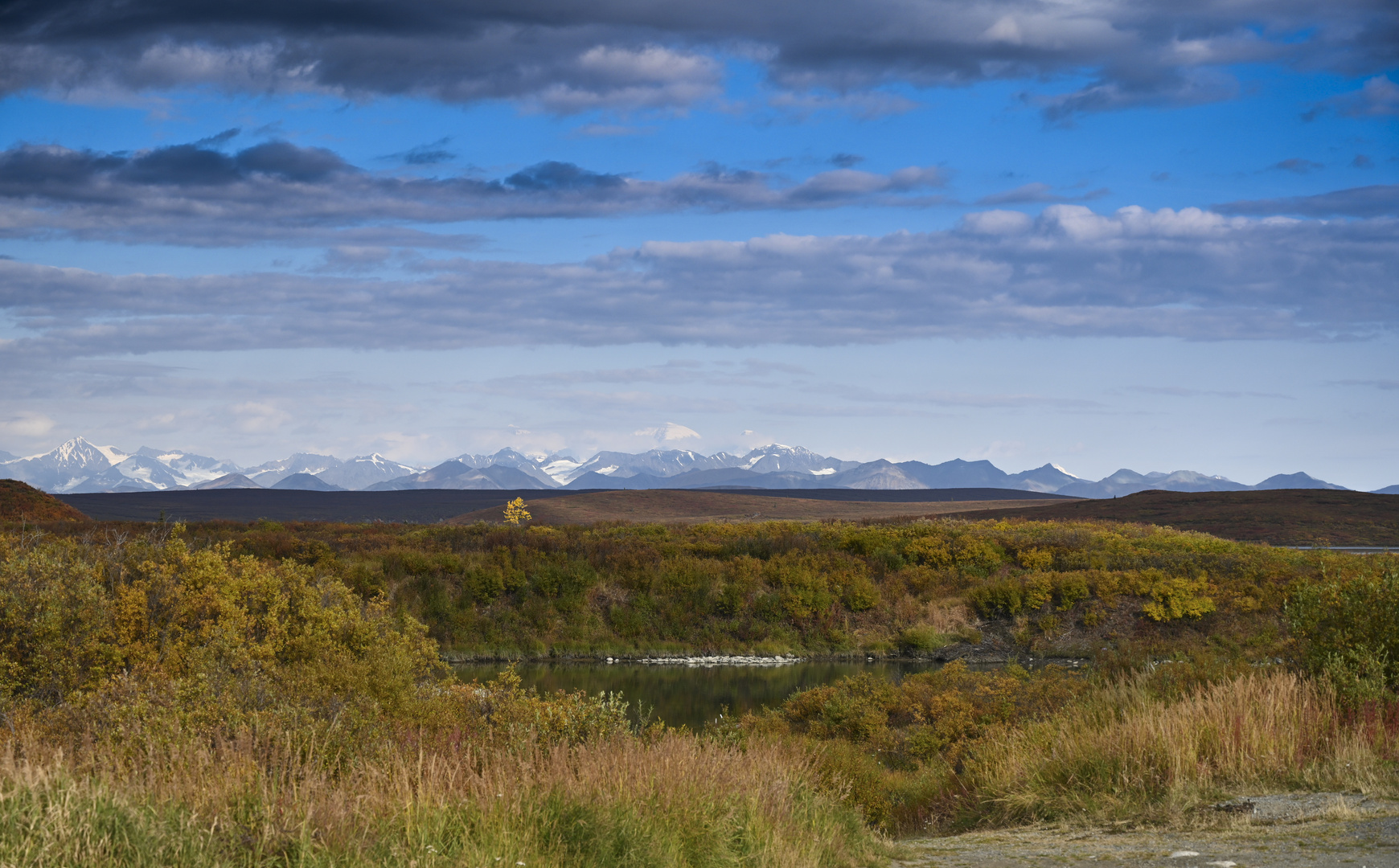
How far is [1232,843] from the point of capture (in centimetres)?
786

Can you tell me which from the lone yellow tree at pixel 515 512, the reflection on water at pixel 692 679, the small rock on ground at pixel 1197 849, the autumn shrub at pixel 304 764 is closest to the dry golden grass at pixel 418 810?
the autumn shrub at pixel 304 764

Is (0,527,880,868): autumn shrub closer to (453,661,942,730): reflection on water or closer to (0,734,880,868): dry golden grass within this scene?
(0,734,880,868): dry golden grass

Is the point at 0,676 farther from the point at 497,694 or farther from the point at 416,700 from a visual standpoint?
the point at 497,694

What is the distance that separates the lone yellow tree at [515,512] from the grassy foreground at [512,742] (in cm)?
4872

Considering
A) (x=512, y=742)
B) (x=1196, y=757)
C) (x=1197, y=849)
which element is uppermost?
(x=512, y=742)

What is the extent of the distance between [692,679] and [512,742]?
22864 millimetres

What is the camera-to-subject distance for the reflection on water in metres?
27.1

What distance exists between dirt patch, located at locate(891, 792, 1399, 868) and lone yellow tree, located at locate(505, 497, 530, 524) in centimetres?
5858

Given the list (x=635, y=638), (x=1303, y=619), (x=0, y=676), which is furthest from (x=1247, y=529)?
(x=0, y=676)

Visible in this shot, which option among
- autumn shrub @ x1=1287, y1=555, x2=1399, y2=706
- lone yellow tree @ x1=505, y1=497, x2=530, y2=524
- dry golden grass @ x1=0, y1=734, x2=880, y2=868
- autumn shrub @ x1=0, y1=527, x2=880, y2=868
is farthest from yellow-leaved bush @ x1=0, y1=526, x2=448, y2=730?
lone yellow tree @ x1=505, y1=497, x2=530, y2=524

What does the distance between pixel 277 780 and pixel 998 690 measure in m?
15.3

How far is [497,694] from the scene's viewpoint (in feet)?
41.6

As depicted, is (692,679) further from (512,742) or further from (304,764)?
(304,764)

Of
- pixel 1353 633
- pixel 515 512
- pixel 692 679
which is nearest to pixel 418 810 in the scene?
pixel 1353 633
